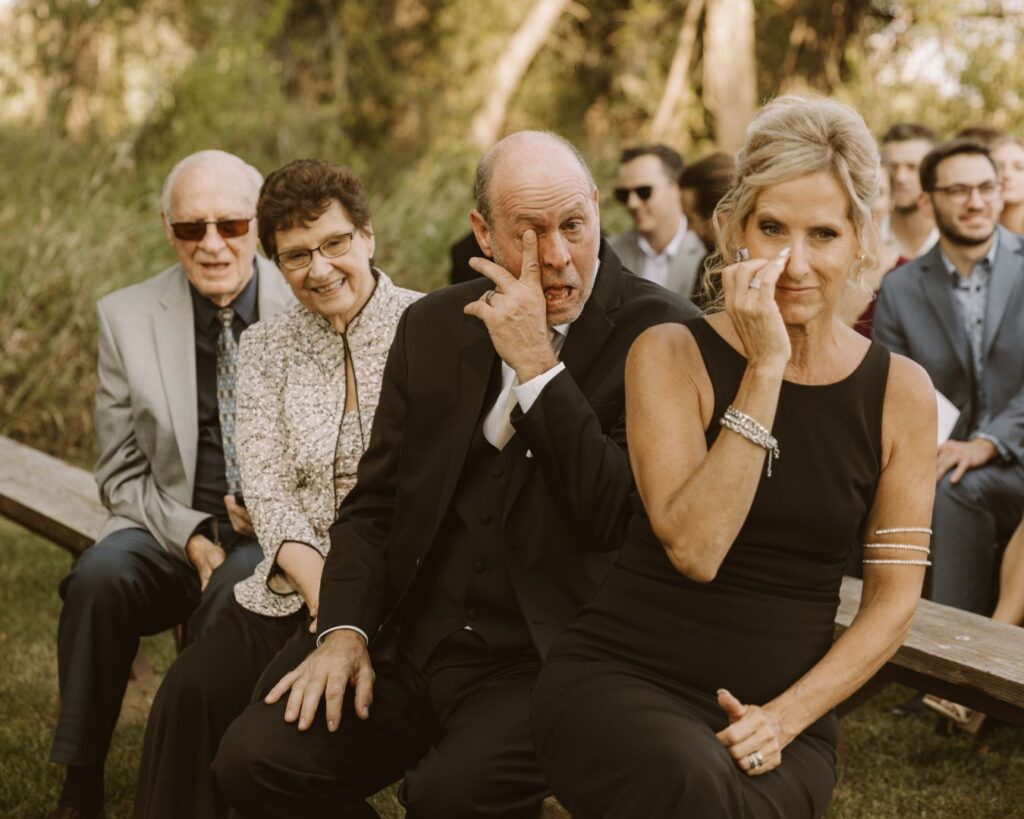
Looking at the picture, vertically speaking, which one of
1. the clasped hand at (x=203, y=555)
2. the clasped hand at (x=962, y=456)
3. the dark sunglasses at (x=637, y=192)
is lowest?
the clasped hand at (x=203, y=555)

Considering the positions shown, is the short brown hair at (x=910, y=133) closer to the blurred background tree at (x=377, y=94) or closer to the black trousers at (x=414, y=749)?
the blurred background tree at (x=377, y=94)

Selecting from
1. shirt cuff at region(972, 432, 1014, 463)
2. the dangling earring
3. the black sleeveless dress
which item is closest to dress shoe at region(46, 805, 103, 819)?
the black sleeveless dress

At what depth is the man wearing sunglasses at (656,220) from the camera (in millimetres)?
7277

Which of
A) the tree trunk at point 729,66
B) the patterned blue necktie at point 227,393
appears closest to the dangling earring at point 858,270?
the patterned blue necktie at point 227,393

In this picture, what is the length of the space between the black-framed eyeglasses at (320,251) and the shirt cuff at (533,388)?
1004 millimetres

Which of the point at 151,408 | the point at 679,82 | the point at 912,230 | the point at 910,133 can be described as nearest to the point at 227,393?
the point at 151,408

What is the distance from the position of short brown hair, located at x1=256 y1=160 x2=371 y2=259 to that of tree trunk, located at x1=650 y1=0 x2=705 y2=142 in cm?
1349

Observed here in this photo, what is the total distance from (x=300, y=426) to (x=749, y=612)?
4.86 feet

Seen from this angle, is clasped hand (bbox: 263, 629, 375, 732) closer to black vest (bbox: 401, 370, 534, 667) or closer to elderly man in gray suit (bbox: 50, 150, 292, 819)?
black vest (bbox: 401, 370, 534, 667)

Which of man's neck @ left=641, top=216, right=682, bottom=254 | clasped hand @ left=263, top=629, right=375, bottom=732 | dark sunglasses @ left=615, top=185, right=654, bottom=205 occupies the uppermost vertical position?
dark sunglasses @ left=615, top=185, right=654, bottom=205

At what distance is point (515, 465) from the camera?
2.92m

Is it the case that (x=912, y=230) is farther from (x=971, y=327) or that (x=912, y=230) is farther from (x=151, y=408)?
(x=151, y=408)

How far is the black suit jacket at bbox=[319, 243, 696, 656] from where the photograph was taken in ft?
9.00

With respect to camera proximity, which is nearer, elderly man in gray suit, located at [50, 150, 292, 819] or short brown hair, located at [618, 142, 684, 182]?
elderly man in gray suit, located at [50, 150, 292, 819]
